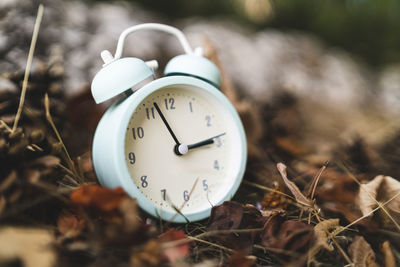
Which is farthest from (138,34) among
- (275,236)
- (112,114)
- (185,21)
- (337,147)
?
(275,236)

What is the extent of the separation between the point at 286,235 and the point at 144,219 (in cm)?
39

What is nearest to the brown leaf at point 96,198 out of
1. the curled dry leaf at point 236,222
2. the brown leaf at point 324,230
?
the curled dry leaf at point 236,222

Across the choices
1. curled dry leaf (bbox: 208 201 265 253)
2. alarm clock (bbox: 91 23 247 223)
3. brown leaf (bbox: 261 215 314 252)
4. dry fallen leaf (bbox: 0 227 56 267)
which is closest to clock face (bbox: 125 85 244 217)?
alarm clock (bbox: 91 23 247 223)

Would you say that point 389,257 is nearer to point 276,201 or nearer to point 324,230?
point 324,230

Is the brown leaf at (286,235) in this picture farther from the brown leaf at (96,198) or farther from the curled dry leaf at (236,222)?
the brown leaf at (96,198)

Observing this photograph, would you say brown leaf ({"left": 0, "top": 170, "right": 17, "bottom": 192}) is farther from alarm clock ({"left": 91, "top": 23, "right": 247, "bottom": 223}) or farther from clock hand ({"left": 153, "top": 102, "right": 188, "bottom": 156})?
clock hand ({"left": 153, "top": 102, "right": 188, "bottom": 156})

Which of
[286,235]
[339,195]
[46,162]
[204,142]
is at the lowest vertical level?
[339,195]

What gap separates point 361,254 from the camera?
0.78 metres

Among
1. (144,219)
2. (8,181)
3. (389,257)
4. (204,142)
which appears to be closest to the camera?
(8,181)

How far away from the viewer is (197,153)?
1009 mm

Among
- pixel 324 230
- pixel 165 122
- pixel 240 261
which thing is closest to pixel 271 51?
pixel 165 122

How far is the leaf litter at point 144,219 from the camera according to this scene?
0.63 m

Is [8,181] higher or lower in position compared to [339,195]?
higher

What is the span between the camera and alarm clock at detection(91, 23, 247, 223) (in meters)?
0.88
